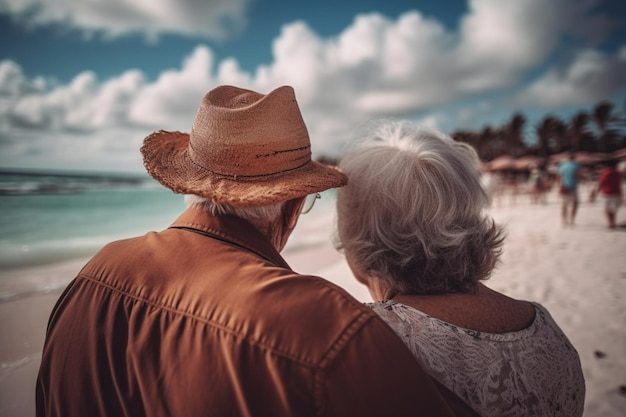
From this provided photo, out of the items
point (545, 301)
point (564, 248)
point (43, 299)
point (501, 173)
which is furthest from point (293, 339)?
point (501, 173)

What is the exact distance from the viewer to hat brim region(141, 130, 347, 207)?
1006 millimetres

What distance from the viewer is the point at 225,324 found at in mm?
709

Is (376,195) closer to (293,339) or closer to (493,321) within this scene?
(493,321)

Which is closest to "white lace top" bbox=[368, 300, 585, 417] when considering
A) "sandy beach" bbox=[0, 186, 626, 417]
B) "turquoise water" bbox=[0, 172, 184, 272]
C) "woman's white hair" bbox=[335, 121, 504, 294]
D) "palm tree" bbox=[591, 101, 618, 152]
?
"woman's white hair" bbox=[335, 121, 504, 294]

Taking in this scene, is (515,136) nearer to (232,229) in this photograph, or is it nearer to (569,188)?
(569,188)

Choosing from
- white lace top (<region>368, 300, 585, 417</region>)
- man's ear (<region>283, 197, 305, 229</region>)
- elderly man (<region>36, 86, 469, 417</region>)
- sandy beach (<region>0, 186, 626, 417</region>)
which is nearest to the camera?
elderly man (<region>36, 86, 469, 417</region>)

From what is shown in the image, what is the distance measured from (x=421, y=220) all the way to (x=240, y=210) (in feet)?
2.36

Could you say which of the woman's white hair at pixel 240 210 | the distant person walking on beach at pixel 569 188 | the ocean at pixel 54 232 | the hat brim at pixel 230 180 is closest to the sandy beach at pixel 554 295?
the ocean at pixel 54 232

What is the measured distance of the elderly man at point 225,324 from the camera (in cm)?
66

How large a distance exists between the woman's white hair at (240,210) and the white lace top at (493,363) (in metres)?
0.51

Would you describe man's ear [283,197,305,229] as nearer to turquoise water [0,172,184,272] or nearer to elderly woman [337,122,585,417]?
elderly woman [337,122,585,417]

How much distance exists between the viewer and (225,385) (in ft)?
2.29

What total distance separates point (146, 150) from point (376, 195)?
1023 mm

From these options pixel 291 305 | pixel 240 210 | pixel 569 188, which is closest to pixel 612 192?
pixel 569 188
